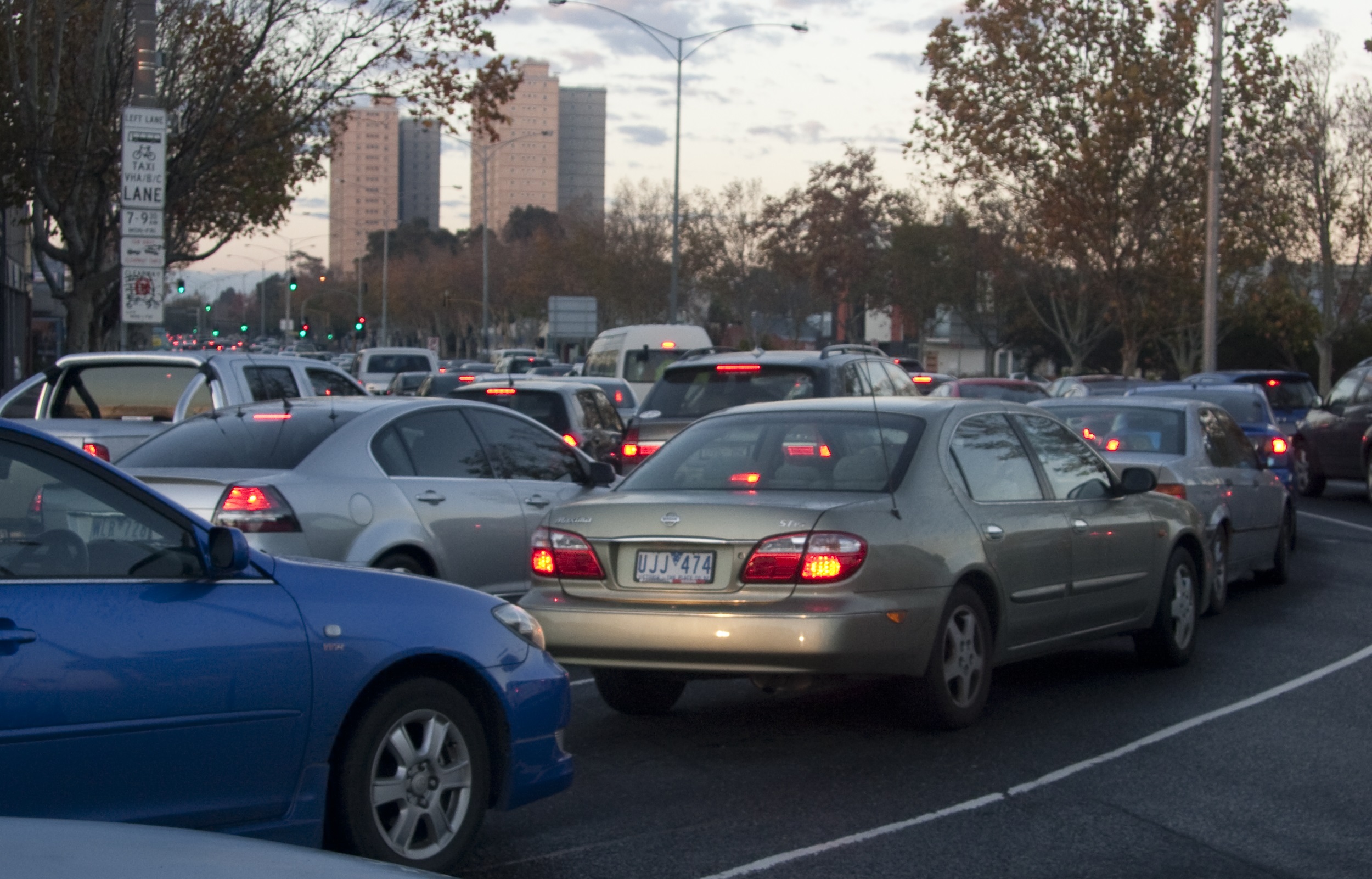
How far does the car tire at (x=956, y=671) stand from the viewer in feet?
22.7

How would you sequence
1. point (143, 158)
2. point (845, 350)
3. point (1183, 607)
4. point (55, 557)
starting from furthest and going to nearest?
point (143, 158) < point (845, 350) < point (1183, 607) < point (55, 557)

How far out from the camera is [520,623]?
547 centimetres

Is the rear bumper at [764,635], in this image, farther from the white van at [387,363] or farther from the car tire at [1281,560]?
the white van at [387,363]

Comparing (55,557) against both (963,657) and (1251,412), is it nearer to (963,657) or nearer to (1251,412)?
(963,657)

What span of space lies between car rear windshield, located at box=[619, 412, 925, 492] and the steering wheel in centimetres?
336

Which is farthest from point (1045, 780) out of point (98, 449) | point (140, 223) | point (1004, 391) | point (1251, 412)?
point (1004, 391)

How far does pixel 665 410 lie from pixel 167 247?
1774 centimetres

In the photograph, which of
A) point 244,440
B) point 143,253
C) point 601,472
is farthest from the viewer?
point 143,253

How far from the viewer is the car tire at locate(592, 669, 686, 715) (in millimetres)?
7504

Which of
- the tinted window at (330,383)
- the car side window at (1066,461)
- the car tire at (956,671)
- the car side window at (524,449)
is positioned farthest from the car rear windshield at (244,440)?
the tinted window at (330,383)

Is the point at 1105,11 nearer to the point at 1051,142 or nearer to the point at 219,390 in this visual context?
the point at 1051,142

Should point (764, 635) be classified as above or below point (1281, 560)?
above

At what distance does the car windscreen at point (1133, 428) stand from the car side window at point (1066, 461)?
10.0ft

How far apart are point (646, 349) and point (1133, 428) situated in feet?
50.9
